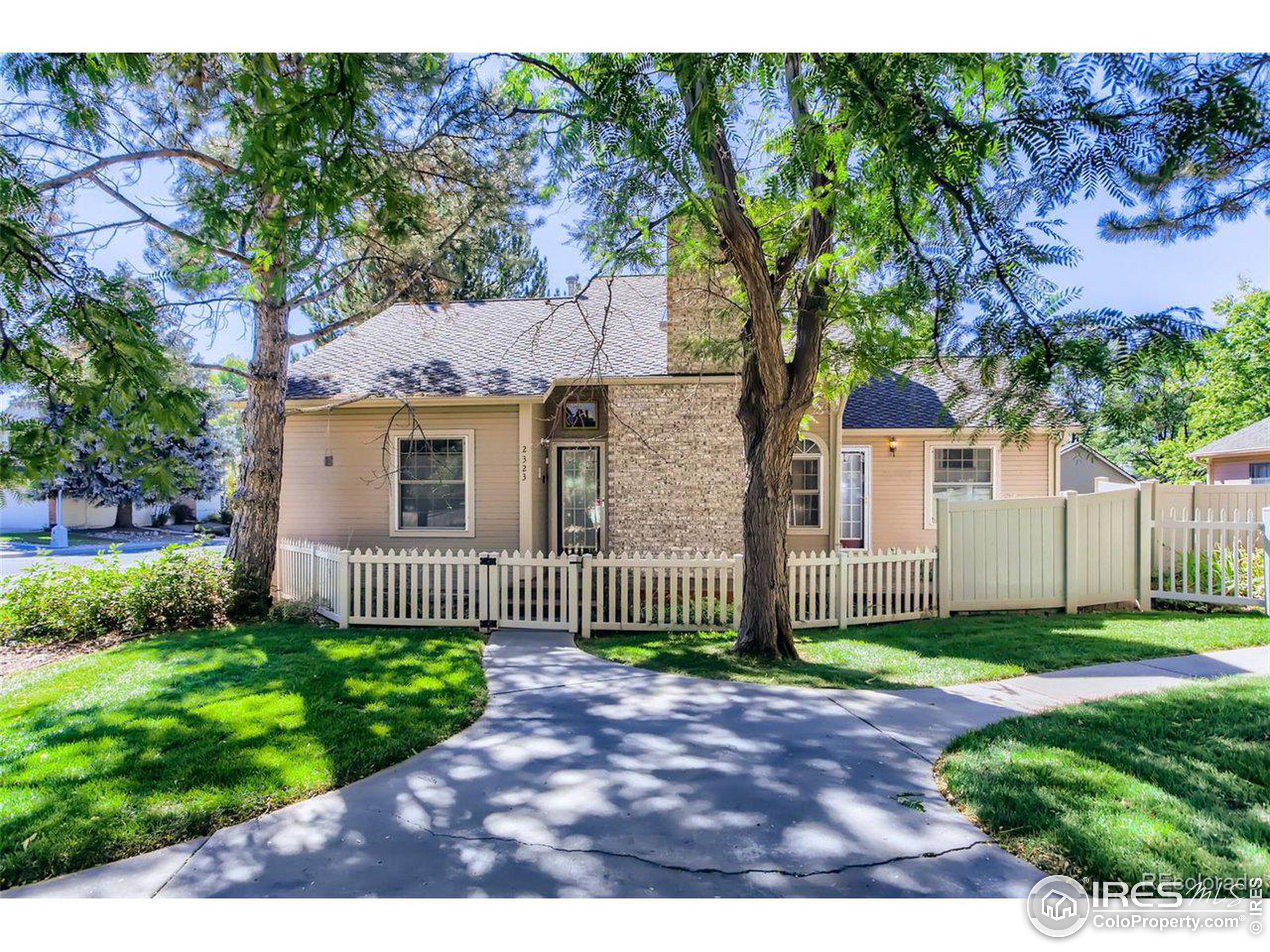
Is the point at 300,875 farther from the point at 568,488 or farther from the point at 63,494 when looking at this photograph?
the point at 63,494

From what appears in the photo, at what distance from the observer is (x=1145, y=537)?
25.1 ft

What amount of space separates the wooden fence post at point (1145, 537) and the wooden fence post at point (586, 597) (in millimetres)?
6760

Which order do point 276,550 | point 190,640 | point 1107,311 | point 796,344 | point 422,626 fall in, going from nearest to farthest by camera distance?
point 1107,311
point 796,344
point 190,640
point 422,626
point 276,550

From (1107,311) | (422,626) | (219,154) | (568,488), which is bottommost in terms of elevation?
(422,626)

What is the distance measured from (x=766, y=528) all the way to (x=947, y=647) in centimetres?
211

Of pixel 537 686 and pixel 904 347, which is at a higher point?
pixel 904 347

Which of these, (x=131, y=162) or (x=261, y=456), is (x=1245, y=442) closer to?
(x=261, y=456)

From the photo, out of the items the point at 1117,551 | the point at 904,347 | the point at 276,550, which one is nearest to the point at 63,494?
the point at 276,550

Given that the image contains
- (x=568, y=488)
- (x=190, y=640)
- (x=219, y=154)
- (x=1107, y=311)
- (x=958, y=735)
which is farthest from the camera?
(x=568, y=488)

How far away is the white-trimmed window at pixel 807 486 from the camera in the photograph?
995cm

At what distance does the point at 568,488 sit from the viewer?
396 inches

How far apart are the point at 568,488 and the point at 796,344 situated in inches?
202
